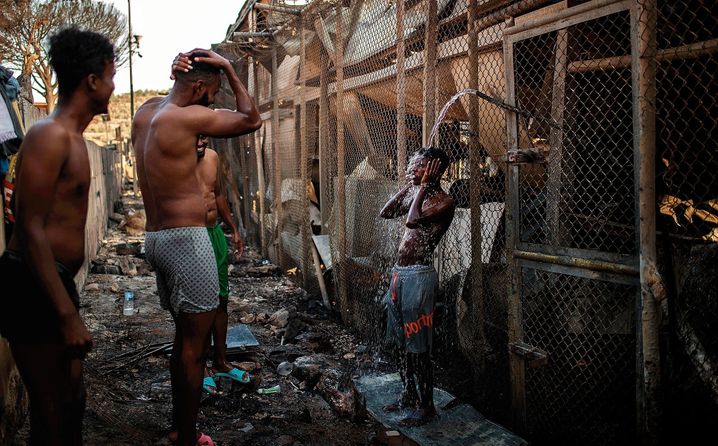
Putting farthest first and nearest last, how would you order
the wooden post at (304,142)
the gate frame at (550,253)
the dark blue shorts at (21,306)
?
the wooden post at (304,142), the gate frame at (550,253), the dark blue shorts at (21,306)

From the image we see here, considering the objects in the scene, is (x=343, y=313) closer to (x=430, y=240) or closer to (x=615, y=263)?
(x=430, y=240)

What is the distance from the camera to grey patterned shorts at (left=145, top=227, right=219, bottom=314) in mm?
3041

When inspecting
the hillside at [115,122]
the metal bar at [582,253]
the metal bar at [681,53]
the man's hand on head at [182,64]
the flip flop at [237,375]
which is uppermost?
the hillside at [115,122]

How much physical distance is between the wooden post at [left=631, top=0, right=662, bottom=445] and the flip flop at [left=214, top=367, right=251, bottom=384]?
292 centimetres

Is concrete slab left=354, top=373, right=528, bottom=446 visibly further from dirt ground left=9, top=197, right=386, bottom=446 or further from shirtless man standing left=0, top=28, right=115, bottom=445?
shirtless man standing left=0, top=28, right=115, bottom=445

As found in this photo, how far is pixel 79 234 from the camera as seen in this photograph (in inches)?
91.3

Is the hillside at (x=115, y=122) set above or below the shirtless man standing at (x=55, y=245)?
above

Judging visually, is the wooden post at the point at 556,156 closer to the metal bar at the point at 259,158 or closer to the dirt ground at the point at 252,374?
the dirt ground at the point at 252,374

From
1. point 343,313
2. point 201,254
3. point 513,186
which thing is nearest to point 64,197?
point 201,254

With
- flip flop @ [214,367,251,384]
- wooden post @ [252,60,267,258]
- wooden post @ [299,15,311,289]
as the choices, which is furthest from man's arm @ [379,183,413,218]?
Result: wooden post @ [252,60,267,258]

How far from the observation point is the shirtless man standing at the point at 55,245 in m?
2.07

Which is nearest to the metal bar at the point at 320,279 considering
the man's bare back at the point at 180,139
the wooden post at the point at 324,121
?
the wooden post at the point at 324,121

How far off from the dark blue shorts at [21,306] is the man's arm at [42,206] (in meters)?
0.10

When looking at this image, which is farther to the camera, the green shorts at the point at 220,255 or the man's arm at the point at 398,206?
the green shorts at the point at 220,255
